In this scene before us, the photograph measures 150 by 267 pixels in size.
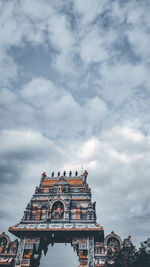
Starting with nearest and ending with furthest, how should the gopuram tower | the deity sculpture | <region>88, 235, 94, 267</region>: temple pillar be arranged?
<region>88, 235, 94, 267</region>: temple pillar → the gopuram tower → the deity sculpture

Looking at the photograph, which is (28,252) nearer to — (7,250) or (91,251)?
(7,250)

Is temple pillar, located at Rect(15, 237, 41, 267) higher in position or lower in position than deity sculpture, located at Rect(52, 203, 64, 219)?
lower

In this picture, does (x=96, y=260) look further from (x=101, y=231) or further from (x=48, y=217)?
(x=48, y=217)

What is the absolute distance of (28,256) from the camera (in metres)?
22.5

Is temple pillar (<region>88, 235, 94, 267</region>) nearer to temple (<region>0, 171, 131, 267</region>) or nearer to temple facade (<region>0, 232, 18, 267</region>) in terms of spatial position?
temple (<region>0, 171, 131, 267</region>)

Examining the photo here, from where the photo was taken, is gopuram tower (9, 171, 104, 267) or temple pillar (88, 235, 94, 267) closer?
temple pillar (88, 235, 94, 267)

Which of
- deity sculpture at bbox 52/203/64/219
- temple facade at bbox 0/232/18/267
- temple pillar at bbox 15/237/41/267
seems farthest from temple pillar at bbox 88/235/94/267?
temple facade at bbox 0/232/18/267

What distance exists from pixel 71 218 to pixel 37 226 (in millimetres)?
4883

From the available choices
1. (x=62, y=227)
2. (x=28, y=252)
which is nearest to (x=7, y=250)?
(x=28, y=252)

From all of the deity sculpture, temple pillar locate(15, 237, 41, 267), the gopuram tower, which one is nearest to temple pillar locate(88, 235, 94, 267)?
the gopuram tower

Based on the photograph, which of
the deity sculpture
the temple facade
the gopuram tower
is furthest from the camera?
the deity sculpture

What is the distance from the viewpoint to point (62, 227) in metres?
23.4

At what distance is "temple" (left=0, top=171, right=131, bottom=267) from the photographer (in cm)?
2223

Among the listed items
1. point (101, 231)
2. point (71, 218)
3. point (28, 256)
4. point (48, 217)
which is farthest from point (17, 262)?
point (101, 231)
